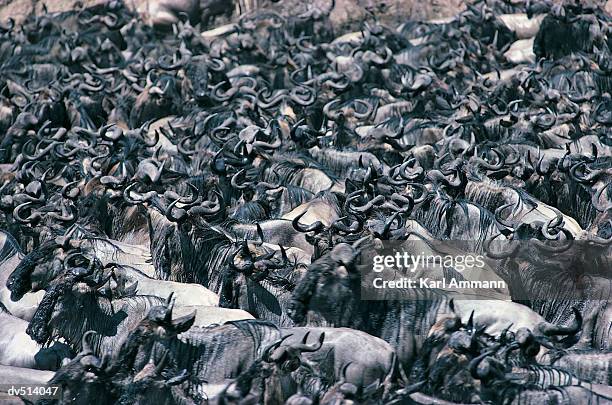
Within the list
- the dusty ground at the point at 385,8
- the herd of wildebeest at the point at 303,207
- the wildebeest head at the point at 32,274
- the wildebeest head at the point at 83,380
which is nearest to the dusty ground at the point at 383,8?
the dusty ground at the point at 385,8

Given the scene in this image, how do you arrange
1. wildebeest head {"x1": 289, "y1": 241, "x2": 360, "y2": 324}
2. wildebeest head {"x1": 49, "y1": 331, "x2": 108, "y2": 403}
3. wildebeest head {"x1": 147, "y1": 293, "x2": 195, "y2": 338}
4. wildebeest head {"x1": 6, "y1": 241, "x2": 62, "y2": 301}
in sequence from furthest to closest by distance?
wildebeest head {"x1": 6, "y1": 241, "x2": 62, "y2": 301} < wildebeest head {"x1": 289, "y1": 241, "x2": 360, "y2": 324} < wildebeest head {"x1": 147, "y1": 293, "x2": 195, "y2": 338} < wildebeest head {"x1": 49, "y1": 331, "x2": 108, "y2": 403}

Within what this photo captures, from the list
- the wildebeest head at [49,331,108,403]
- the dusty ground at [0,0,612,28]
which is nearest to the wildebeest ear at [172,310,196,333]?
the wildebeest head at [49,331,108,403]

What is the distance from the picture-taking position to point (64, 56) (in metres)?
31.4

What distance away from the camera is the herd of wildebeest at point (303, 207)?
13.8 m

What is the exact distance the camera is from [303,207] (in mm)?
19250

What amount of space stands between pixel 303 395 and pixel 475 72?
1609cm

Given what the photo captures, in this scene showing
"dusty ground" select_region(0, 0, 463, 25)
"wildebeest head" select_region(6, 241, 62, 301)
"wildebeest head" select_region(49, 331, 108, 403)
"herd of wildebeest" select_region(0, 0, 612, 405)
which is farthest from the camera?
"dusty ground" select_region(0, 0, 463, 25)

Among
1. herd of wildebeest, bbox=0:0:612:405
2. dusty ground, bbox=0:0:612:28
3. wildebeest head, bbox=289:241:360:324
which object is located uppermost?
wildebeest head, bbox=289:241:360:324

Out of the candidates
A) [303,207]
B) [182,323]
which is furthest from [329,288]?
[303,207]

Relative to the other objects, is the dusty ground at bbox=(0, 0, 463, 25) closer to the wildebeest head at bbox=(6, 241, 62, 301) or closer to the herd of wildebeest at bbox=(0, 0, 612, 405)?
Result: the herd of wildebeest at bbox=(0, 0, 612, 405)

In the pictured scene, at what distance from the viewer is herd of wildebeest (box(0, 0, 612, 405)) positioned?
13.8m

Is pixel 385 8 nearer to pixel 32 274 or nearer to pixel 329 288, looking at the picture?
pixel 32 274

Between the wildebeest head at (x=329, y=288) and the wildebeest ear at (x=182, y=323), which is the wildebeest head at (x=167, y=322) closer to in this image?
the wildebeest ear at (x=182, y=323)

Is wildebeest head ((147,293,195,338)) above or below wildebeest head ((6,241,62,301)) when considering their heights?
above
